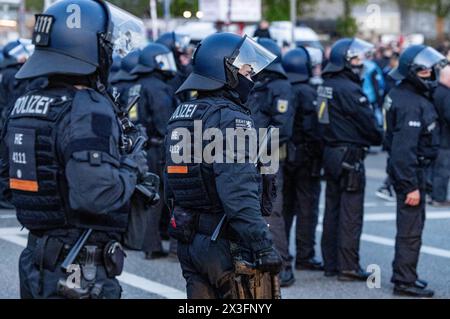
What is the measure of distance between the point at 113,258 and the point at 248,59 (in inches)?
60.5

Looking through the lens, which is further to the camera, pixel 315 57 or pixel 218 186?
pixel 315 57

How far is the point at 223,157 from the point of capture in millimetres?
5117

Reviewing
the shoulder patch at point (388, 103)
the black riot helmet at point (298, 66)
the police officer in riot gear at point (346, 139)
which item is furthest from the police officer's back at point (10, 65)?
the shoulder patch at point (388, 103)

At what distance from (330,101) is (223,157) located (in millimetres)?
3900

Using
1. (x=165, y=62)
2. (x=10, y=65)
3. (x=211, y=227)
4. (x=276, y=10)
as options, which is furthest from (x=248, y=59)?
(x=276, y=10)

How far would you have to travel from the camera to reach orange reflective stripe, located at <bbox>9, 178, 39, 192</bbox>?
454 cm

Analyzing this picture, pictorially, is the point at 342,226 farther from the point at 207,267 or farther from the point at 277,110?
the point at 207,267

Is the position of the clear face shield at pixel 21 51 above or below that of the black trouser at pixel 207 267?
above

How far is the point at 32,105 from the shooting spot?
15.1 ft

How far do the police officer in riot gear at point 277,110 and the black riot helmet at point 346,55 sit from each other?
0.51 m

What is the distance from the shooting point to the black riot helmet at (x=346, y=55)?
8.91 m

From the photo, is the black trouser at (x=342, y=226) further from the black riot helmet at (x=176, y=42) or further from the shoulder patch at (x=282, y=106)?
the black riot helmet at (x=176, y=42)

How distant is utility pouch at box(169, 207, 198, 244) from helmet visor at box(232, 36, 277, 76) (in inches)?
34.9
